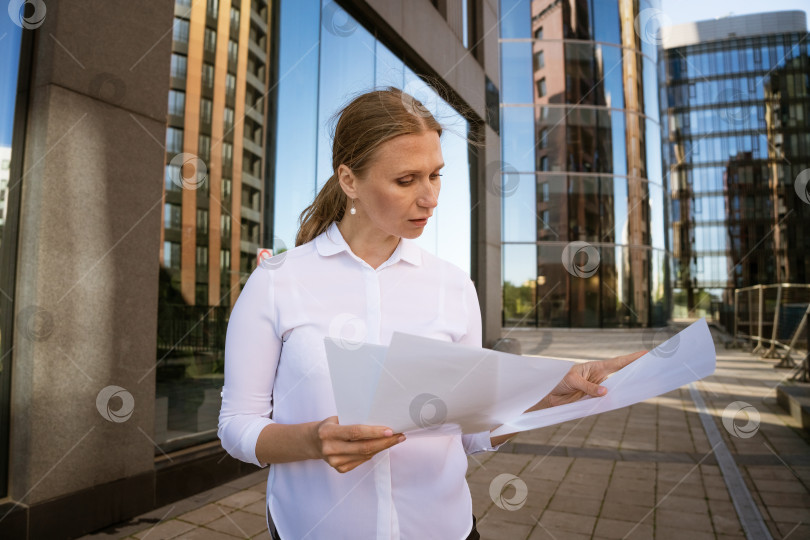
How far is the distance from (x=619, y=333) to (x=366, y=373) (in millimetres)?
22624

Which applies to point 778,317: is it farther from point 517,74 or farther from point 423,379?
point 423,379

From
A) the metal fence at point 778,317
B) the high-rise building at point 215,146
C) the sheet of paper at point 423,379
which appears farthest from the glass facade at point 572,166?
the sheet of paper at point 423,379

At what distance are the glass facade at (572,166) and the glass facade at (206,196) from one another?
56.4 feet

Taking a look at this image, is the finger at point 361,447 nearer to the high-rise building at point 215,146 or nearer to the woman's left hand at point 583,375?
the woman's left hand at point 583,375

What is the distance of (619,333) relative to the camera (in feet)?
72.0

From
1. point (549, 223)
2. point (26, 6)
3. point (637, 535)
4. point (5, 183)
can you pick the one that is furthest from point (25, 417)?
point (549, 223)

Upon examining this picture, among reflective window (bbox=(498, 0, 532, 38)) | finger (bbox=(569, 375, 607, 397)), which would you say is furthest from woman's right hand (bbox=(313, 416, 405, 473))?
reflective window (bbox=(498, 0, 532, 38))

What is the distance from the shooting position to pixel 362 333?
129cm

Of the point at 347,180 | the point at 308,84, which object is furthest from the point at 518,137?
the point at 347,180

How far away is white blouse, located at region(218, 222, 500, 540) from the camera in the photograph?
123 cm

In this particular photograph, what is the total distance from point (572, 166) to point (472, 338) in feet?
73.2

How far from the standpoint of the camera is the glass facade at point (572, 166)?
2203 centimetres

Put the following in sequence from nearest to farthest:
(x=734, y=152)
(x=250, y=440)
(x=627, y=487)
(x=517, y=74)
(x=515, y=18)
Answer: (x=250, y=440), (x=627, y=487), (x=517, y=74), (x=515, y=18), (x=734, y=152)

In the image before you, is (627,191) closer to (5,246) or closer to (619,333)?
(619,333)
